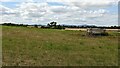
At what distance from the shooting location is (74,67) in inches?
460

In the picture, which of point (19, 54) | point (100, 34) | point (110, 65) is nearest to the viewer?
point (110, 65)

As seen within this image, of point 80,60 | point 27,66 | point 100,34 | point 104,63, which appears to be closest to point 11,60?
point 27,66

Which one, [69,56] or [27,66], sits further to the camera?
[69,56]

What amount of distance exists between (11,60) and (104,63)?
14.3 feet

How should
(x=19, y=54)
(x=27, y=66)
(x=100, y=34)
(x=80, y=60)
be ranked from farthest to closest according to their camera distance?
(x=100, y=34) → (x=19, y=54) → (x=80, y=60) → (x=27, y=66)

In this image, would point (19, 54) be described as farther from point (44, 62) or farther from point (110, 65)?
point (110, 65)

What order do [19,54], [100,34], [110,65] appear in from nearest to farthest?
1. [110,65]
2. [19,54]
3. [100,34]

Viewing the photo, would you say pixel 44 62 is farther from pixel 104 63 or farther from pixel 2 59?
pixel 104 63

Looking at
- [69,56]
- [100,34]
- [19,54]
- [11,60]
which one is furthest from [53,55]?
[100,34]

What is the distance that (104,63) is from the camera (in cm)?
1301

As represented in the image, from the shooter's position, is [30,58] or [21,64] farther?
[30,58]

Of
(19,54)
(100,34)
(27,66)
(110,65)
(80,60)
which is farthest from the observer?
(100,34)

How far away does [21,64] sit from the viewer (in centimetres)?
1193

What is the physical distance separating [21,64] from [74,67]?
7.55 ft
